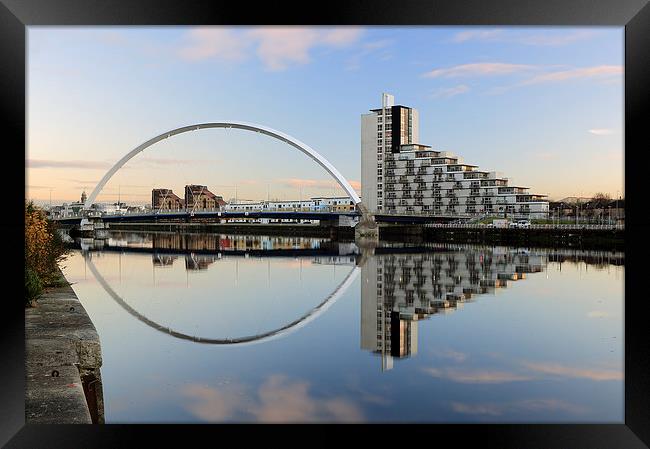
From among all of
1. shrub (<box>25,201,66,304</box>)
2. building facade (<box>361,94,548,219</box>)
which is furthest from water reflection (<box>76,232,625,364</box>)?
building facade (<box>361,94,548,219</box>)

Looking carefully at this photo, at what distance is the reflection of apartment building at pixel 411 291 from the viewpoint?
32.2 feet

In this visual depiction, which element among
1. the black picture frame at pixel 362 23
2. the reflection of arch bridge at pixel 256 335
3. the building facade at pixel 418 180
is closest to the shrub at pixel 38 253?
the reflection of arch bridge at pixel 256 335

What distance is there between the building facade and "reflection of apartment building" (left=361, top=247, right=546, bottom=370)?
4399 cm

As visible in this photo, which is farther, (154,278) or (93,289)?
(154,278)

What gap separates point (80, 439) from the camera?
380cm

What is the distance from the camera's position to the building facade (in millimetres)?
74188

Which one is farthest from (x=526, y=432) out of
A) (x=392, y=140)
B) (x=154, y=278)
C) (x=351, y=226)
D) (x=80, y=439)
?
(x=392, y=140)

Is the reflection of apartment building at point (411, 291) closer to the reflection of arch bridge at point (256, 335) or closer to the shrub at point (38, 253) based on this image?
the reflection of arch bridge at point (256, 335)

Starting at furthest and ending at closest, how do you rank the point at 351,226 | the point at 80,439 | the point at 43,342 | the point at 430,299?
the point at 351,226 < the point at 430,299 < the point at 43,342 < the point at 80,439

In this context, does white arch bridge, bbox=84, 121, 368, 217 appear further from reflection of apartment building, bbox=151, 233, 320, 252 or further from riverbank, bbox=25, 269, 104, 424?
riverbank, bbox=25, 269, 104, 424

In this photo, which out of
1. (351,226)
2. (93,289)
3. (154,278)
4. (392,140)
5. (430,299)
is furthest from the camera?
(392,140)
